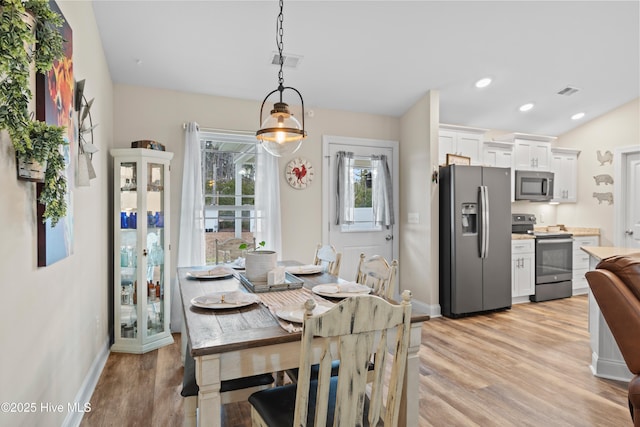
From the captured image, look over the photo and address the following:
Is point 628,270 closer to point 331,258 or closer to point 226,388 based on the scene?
point 331,258

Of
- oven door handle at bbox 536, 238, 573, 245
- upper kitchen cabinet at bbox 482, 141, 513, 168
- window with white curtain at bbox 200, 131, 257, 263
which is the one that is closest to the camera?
window with white curtain at bbox 200, 131, 257, 263

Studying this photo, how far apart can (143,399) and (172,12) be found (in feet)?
9.22

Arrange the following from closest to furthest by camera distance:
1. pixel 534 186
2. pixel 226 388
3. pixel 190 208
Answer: pixel 226 388
pixel 190 208
pixel 534 186

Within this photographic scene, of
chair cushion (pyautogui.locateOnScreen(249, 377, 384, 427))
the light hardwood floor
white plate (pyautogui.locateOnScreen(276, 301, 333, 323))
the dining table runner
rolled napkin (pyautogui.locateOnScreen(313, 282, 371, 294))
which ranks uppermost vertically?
rolled napkin (pyautogui.locateOnScreen(313, 282, 371, 294))

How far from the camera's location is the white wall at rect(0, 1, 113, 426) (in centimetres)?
130

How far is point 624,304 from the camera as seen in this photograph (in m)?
1.65

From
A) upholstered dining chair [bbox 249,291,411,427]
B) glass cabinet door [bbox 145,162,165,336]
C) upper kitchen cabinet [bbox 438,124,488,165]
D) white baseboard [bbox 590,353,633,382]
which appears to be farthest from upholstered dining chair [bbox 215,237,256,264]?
white baseboard [bbox 590,353,633,382]

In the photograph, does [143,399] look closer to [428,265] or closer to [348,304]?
[348,304]

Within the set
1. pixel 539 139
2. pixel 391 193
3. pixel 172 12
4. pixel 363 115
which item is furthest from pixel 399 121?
pixel 172 12

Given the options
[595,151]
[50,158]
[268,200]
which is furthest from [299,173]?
[595,151]

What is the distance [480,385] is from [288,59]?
3.20 meters

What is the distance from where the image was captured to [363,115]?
15.4 feet

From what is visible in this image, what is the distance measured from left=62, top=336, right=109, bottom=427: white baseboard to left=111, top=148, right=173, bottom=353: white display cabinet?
9.5 inches

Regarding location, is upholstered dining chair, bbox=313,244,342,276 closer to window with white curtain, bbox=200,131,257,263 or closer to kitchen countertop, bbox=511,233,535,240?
window with white curtain, bbox=200,131,257,263
